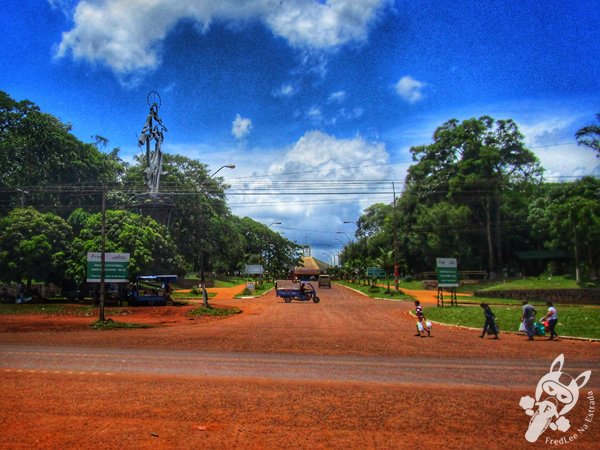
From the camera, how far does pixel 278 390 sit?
32.8 feet

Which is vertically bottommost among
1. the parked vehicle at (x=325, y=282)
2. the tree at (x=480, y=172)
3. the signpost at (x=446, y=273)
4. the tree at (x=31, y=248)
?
the parked vehicle at (x=325, y=282)

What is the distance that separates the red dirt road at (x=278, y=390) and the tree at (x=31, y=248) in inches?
687

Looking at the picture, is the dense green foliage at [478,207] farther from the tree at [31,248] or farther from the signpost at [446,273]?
the tree at [31,248]

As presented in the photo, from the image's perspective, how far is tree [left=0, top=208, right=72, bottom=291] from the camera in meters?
33.8

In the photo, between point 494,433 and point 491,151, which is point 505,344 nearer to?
point 494,433

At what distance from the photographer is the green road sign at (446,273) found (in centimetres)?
3092

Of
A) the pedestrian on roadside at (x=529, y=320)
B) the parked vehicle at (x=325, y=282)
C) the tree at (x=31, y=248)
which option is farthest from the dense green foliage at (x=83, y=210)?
the pedestrian on roadside at (x=529, y=320)

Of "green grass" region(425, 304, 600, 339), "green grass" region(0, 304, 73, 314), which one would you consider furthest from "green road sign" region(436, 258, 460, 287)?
"green grass" region(0, 304, 73, 314)

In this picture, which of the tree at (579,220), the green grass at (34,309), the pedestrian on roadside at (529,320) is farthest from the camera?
the tree at (579,220)

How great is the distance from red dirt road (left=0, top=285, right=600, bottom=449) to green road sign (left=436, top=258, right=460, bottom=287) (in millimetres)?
11952

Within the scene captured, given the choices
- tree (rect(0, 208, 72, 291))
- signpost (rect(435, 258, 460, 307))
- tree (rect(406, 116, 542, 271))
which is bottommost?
signpost (rect(435, 258, 460, 307))

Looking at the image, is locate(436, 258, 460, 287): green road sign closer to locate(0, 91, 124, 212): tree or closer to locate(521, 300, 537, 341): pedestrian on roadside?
locate(521, 300, 537, 341): pedestrian on roadside

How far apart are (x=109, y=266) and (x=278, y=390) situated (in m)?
18.6

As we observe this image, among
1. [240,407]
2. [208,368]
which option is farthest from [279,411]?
[208,368]
